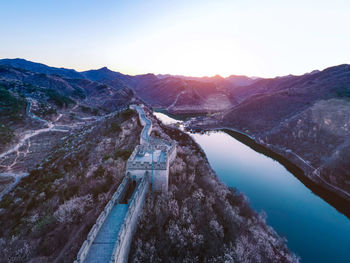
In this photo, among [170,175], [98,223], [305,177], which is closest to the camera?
[98,223]

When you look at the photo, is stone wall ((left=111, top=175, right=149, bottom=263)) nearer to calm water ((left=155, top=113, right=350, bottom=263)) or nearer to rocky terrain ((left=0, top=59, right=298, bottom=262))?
rocky terrain ((left=0, top=59, right=298, bottom=262))

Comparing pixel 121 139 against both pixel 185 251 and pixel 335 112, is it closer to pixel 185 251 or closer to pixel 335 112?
pixel 185 251

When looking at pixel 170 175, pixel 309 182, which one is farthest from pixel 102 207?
pixel 309 182

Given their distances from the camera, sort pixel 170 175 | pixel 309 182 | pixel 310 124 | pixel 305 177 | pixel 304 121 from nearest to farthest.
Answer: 1. pixel 170 175
2. pixel 309 182
3. pixel 305 177
4. pixel 310 124
5. pixel 304 121

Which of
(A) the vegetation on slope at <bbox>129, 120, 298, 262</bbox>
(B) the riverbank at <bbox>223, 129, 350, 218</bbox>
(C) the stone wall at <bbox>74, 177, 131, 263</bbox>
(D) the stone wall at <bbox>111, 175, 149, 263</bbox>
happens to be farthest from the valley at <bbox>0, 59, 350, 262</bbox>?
(C) the stone wall at <bbox>74, 177, 131, 263</bbox>

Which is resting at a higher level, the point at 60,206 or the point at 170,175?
the point at 170,175

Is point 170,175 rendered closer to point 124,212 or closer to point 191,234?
point 191,234

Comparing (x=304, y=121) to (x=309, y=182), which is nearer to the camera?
(x=309, y=182)

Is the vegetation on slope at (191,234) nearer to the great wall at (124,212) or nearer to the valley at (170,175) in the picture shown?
the valley at (170,175)
